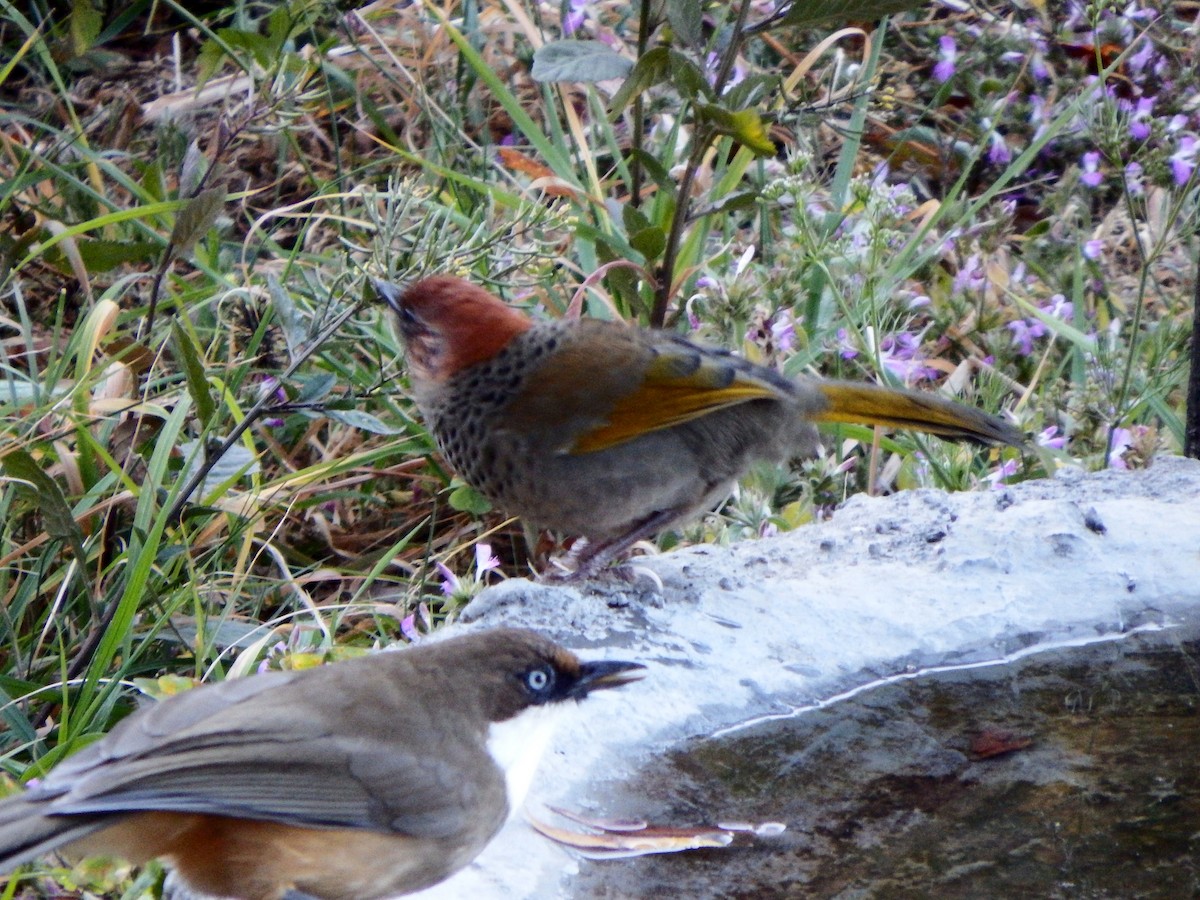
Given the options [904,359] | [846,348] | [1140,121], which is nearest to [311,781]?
[846,348]

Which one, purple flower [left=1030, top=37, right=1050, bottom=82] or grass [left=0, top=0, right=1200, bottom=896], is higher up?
purple flower [left=1030, top=37, right=1050, bottom=82]

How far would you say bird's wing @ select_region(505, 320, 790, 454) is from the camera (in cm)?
395

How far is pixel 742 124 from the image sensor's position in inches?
160

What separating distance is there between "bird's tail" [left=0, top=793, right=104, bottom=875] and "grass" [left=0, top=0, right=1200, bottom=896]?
52cm

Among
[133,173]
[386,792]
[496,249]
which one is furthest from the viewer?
[133,173]

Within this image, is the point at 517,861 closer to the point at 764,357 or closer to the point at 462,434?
the point at 462,434

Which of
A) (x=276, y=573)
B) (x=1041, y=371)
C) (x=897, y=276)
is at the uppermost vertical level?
(x=897, y=276)

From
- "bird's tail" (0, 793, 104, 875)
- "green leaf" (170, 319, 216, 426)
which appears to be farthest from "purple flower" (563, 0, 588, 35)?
"bird's tail" (0, 793, 104, 875)

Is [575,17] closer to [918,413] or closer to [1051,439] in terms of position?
[1051,439]

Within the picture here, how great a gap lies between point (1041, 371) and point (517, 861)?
339 cm

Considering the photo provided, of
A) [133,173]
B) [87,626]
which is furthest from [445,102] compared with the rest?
[87,626]

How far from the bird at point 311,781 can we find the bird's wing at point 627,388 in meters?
1.36

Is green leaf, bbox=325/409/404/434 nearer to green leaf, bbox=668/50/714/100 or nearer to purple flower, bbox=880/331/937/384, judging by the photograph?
green leaf, bbox=668/50/714/100

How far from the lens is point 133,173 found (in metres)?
6.17
